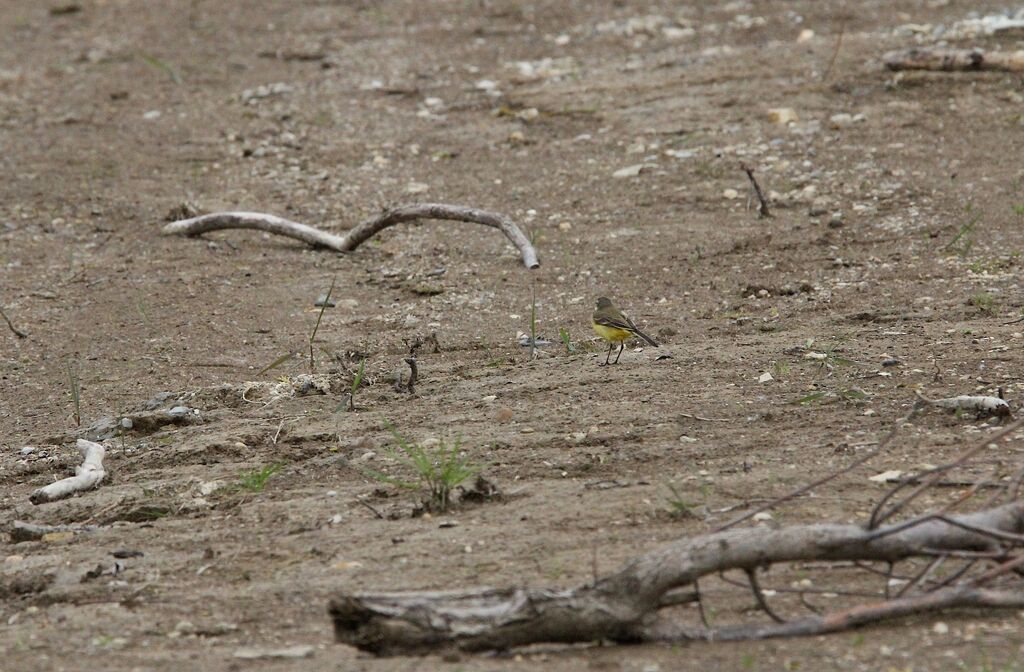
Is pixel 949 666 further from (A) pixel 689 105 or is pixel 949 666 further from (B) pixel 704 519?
(A) pixel 689 105

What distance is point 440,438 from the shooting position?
178 inches

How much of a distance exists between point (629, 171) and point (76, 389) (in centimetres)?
359

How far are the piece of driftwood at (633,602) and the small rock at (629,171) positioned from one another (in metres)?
4.89

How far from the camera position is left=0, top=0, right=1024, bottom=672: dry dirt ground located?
3686 mm

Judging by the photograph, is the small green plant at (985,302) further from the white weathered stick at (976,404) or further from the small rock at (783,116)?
the small rock at (783,116)

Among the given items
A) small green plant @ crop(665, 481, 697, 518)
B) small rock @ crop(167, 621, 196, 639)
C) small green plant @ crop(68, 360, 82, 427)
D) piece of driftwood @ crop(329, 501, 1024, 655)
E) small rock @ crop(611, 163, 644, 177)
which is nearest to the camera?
piece of driftwood @ crop(329, 501, 1024, 655)

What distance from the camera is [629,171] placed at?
7801mm

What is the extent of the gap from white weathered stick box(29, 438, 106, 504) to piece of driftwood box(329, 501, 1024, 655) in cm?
191

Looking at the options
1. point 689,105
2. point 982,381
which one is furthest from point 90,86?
point 982,381

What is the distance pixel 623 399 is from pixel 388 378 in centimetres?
101

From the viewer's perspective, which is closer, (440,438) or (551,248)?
(440,438)

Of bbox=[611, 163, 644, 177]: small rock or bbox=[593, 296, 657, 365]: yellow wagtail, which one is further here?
bbox=[611, 163, 644, 177]: small rock

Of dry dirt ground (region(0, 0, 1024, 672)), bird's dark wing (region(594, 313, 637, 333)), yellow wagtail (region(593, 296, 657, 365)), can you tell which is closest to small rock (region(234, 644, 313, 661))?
dry dirt ground (region(0, 0, 1024, 672))

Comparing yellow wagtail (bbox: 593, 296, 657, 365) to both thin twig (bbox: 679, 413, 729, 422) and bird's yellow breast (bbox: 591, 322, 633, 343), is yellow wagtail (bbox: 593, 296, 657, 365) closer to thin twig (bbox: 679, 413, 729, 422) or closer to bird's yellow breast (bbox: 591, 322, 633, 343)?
bird's yellow breast (bbox: 591, 322, 633, 343)
